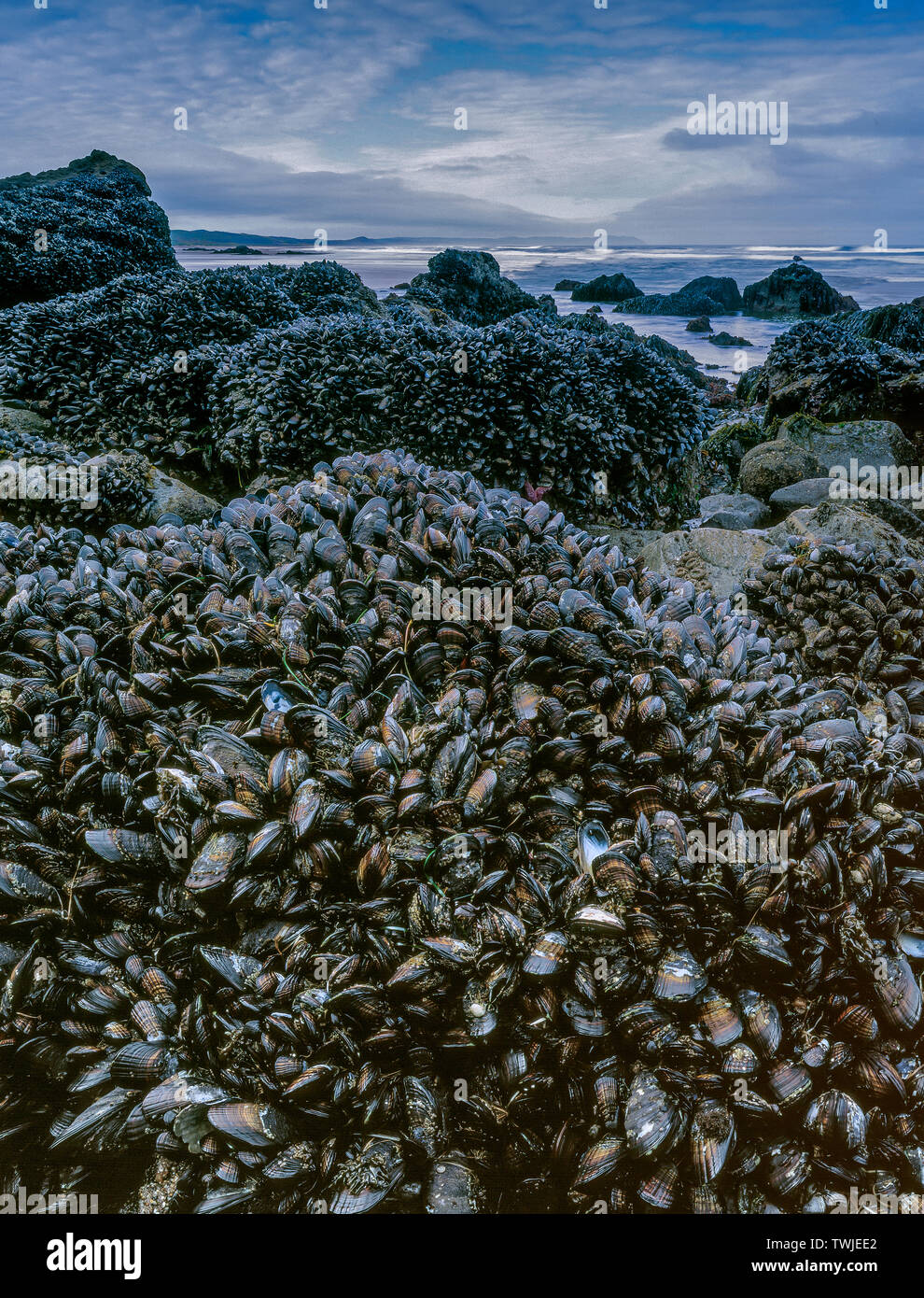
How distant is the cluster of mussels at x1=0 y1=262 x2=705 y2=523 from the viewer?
17.9 ft

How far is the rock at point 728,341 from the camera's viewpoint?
69.7ft

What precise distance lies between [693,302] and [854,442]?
1998 cm

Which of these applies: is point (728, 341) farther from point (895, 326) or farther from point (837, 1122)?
point (837, 1122)

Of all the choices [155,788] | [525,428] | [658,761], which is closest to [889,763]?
[658,761]

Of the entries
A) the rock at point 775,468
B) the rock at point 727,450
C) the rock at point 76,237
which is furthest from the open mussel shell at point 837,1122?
the rock at point 76,237

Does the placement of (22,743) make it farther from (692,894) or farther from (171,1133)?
(692,894)

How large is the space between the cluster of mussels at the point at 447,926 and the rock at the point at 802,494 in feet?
15.8

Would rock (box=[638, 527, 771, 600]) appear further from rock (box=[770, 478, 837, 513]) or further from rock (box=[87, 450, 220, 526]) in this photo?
rock (box=[87, 450, 220, 526])

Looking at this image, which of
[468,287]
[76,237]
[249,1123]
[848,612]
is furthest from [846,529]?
[76,237]

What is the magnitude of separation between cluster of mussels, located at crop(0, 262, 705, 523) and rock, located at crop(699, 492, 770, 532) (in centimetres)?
71

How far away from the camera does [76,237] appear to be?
14.6m

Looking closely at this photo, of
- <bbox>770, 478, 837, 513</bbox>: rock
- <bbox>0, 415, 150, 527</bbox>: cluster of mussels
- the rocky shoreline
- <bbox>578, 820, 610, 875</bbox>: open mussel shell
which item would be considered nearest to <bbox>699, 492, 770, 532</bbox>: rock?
<bbox>770, 478, 837, 513</bbox>: rock

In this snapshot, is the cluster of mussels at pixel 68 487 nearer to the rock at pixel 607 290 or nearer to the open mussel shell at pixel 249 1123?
the open mussel shell at pixel 249 1123
